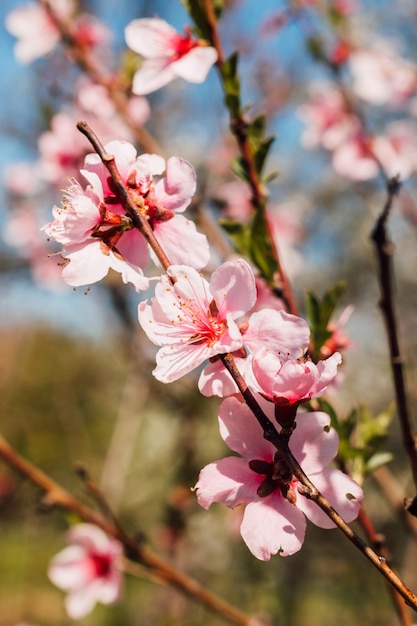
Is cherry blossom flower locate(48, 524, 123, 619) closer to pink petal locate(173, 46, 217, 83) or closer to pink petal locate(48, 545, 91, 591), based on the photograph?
pink petal locate(48, 545, 91, 591)

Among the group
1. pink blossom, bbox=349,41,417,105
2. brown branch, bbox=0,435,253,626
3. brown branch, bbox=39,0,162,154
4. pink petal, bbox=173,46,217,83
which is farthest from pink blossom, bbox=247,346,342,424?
pink blossom, bbox=349,41,417,105

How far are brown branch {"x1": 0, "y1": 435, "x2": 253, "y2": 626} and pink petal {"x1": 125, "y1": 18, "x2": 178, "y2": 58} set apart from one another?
737 mm

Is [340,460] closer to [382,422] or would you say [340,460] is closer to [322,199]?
[382,422]

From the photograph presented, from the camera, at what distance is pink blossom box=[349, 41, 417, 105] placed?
1715 millimetres

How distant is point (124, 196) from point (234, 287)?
0.14 m

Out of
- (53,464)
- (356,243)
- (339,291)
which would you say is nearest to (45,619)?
(53,464)

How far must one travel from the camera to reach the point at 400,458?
135 inches

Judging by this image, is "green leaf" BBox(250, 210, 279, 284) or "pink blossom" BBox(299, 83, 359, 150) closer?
"green leaf" BBox(250, 210, 279, 284)

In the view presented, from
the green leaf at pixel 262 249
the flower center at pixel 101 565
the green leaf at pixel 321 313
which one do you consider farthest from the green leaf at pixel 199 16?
the flower center at pixel 101 565

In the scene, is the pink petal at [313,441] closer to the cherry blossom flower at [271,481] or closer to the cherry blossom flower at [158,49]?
the cherry blossom flower at [271,481]

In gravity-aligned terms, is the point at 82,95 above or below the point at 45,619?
above

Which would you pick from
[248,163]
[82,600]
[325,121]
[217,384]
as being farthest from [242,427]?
[325,121]

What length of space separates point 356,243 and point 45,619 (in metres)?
4.78

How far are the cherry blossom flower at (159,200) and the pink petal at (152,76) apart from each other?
0.20 meters
